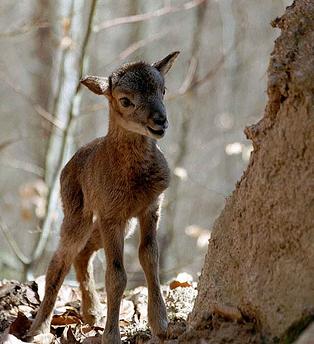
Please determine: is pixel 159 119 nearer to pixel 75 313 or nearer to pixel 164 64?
pixel 164 64

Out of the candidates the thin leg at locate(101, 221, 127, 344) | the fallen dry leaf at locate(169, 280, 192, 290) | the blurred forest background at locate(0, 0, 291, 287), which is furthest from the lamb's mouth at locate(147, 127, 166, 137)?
the blurred forest background at locate(0, 0, 291, 287)

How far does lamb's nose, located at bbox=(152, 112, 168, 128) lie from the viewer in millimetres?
6895

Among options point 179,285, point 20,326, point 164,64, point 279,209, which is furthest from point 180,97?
point 279,209

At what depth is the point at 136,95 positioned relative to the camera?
7.27 meters

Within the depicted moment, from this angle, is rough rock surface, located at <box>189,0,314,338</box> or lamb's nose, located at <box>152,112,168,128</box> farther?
lamb's nose, located at <box>152,112,168,128</box>

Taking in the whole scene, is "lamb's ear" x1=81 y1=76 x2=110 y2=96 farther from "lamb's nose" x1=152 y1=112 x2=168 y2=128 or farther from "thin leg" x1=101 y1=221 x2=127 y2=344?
"thin leg" x1=101 y1=221 x2=127 y2=344

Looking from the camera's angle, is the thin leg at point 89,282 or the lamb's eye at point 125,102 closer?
the lamb's eye at point 125,102

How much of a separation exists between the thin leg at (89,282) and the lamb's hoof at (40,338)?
1.78 ft

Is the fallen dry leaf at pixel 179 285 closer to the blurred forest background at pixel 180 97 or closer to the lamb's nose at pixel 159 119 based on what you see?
the lamb's nose at pixel 159 119

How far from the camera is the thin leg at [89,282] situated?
798cm

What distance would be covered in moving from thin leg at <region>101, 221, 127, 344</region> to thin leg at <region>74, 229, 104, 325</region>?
3.11 ft

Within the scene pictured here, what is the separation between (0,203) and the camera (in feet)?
72.1

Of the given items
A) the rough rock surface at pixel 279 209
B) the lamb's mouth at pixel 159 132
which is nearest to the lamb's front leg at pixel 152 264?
the lamb's mouth at pixel 159 132

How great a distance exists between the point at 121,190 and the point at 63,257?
1.09 m
